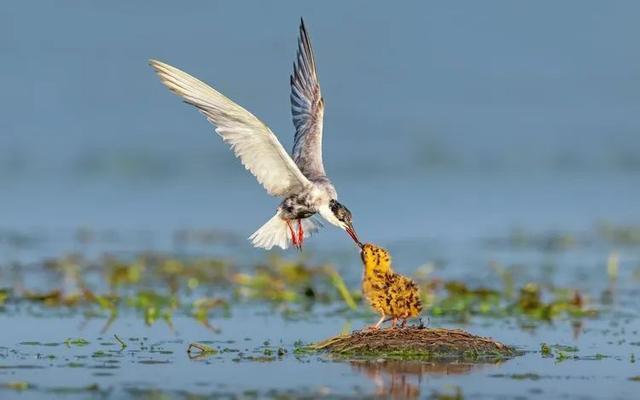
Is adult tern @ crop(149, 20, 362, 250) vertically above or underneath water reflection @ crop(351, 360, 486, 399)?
above

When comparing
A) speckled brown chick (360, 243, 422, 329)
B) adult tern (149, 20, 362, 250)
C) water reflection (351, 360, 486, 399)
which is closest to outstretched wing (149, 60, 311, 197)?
adult tern (149, 20, 362, 250)

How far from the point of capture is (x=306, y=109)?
48.0 ft

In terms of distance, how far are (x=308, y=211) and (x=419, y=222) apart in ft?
25.9

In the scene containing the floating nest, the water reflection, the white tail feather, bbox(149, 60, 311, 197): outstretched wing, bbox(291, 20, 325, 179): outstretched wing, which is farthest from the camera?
bbox(291, 20, 325, 179): outstretched wing

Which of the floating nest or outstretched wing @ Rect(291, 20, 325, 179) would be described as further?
outstretched wing @ Rect(291, 20, 325, 179)

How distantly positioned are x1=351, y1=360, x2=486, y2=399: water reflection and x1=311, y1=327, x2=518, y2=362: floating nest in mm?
205

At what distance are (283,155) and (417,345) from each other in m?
1.75

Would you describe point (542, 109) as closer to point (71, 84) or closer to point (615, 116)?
point (615, 116)

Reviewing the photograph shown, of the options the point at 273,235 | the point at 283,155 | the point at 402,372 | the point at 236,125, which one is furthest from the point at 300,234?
the point at 402,372

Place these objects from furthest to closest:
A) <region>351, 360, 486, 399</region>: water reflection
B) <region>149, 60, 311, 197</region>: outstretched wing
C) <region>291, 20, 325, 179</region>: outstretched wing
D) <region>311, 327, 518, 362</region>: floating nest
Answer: <region>291, 20, 325, 179</region>: outstretched wing → <region>149, 60, 311, 197</region>: outstretched wing → <region>311, 327, 518, 362</region>: floating nest → <region>351, 360, 486, 399</region>: water reflection

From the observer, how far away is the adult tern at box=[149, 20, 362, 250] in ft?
39.8

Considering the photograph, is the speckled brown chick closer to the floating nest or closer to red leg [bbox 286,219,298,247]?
the floating nest

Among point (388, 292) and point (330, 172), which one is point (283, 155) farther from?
point (330, 172)

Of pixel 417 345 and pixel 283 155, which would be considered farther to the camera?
pixel 283 155
